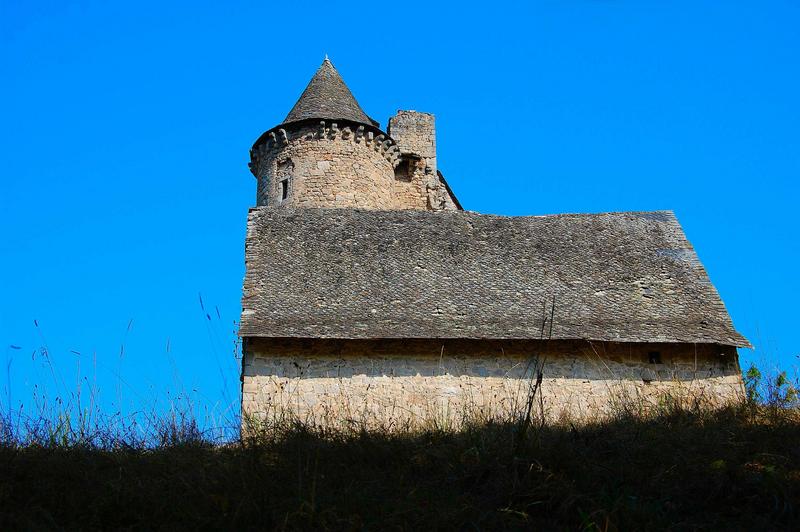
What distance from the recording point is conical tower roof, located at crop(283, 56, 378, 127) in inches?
971

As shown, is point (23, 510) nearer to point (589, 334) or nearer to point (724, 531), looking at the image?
point (724, 531)

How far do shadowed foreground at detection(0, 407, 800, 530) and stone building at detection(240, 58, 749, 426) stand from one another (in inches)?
169

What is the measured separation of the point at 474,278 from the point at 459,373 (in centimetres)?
247

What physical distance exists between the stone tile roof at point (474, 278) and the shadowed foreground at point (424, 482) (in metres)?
6.39

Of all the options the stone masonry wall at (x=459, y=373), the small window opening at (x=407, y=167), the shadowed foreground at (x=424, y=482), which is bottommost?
the shadowed foreground at (x=424, y=482)

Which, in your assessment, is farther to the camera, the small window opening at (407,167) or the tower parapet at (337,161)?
the small window opening at (407,167)

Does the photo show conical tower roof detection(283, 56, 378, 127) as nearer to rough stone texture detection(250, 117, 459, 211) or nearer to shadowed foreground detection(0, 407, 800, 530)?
rough stone texture detection(250, 117, 459, 211)

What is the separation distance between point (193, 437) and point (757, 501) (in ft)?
16.2

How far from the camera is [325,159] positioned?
24000mm

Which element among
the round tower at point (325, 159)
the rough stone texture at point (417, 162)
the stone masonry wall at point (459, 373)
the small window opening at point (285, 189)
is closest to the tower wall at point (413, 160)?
the rough stone texture at point (417, 162)

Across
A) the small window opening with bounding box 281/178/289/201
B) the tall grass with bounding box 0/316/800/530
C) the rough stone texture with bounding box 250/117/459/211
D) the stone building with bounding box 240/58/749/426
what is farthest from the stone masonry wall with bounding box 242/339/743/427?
the small window opening with bounding box 281/178/289/201

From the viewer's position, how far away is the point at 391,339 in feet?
44.8

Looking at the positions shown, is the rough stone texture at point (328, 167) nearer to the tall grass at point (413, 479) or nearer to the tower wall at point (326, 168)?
the tower wall at point (326, 168)

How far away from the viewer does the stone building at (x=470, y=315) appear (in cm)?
1345
